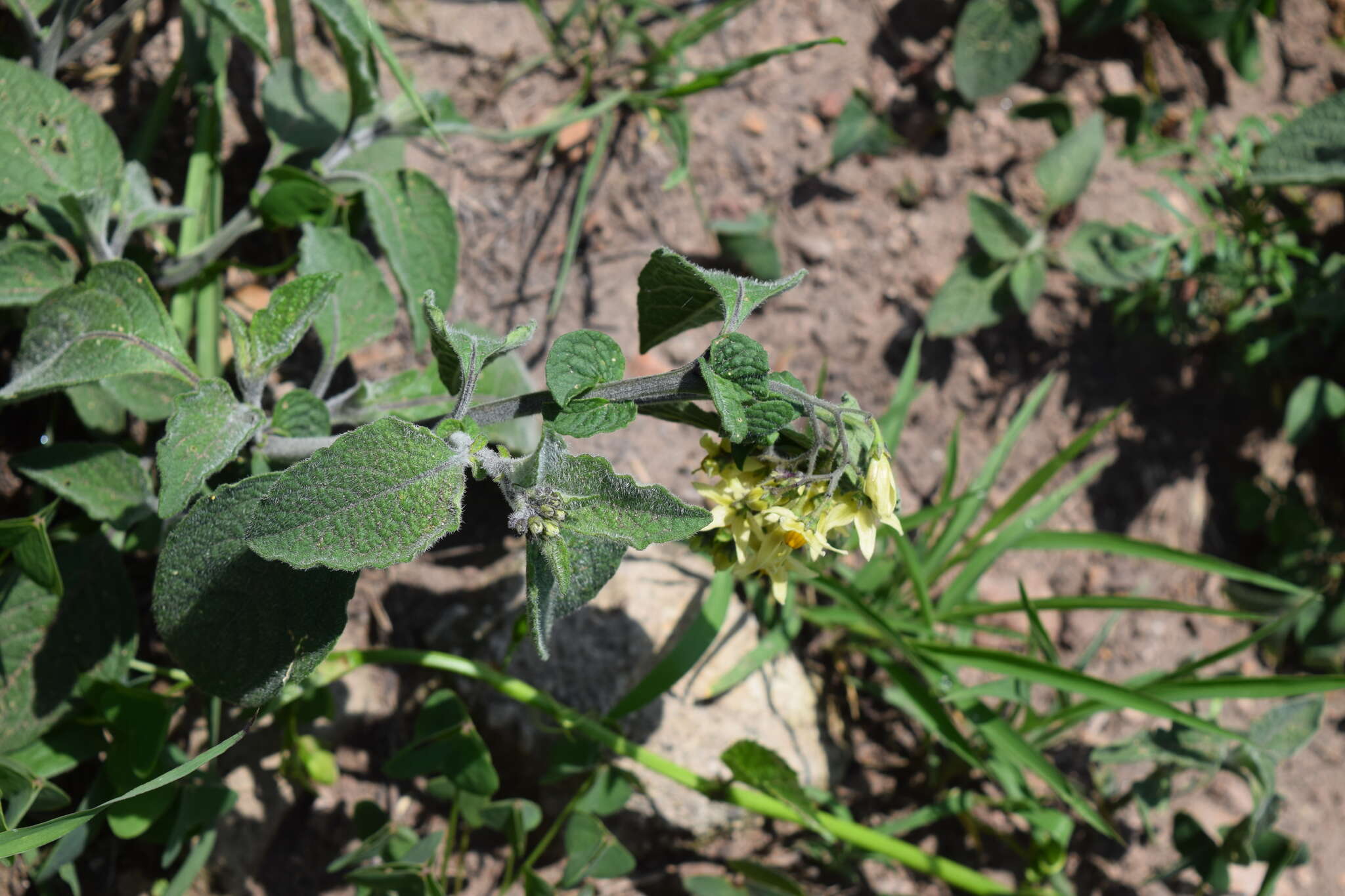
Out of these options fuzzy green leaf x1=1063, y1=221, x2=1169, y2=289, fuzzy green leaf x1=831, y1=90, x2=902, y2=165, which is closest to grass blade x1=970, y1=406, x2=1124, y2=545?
fuzzy green leaf x1=1063, y1=221, x2=1169, y2=289

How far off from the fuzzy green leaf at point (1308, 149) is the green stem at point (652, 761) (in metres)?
1.88

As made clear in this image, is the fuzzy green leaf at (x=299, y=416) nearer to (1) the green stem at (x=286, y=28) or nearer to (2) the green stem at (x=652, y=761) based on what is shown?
(2) the green stem at (x=652, y=761)

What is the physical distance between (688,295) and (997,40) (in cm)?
194

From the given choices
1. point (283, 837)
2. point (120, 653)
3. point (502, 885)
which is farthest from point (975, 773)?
point (120, 653)

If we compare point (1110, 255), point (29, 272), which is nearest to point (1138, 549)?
point (1110, 255)

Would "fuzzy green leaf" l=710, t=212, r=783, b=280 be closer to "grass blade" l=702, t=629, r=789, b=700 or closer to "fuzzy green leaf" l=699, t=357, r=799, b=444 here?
"grass blade" l=702, t=629, r=789, b=700

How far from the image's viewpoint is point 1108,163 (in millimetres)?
2812

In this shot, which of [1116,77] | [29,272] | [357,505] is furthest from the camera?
[1116,77]

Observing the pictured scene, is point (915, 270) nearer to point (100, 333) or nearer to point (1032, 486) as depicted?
point (1032, 486)

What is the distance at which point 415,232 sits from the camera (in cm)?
181

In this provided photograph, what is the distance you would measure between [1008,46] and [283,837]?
2.80 metres

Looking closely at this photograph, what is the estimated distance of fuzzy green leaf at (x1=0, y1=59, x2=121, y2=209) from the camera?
159 cm

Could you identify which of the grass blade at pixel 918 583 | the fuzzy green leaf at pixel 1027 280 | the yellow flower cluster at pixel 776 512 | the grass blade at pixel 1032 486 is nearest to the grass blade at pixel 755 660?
the grass blade at pixel 918 583

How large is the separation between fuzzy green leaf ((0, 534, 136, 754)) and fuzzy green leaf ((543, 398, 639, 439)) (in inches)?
42.5
